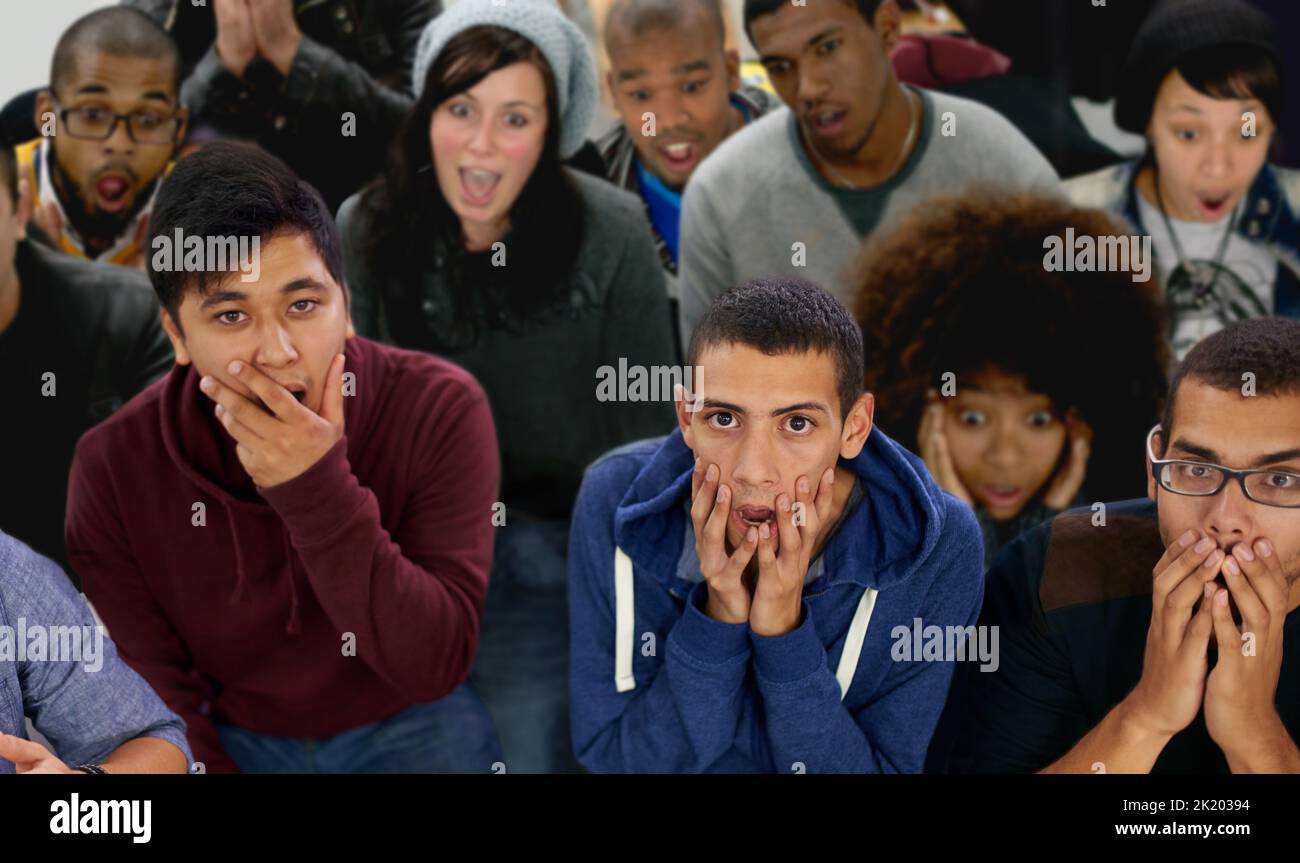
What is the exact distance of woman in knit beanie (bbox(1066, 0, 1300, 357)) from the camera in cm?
247

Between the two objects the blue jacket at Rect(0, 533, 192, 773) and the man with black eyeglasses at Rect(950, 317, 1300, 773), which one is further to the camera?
the man with black eyeglasses at Rect(950, 317, 1300, 773)

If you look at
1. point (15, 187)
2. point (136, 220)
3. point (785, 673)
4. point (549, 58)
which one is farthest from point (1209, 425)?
point (15, 187)

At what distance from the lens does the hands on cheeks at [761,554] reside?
2.13 metres

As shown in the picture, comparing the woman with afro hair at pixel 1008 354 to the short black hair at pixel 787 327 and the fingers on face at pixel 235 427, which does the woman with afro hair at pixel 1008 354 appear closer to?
the short black hair at pixel 787 327

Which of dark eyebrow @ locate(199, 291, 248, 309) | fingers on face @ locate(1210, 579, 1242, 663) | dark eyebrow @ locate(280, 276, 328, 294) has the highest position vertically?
dark eyebrow @ locate(280, 276, 328, 294)

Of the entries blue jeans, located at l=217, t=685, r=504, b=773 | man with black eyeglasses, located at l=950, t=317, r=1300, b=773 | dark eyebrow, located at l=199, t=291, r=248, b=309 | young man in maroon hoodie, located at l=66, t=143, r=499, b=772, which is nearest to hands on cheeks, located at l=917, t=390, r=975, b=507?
man with black eyeglasses, located at l=950, t=317, r=1300, b=773

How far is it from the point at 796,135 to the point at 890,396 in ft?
1.61

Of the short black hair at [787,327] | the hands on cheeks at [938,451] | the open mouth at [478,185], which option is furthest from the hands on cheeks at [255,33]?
the hands on cheeks at [938,451]

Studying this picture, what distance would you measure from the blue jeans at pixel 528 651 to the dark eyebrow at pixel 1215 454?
1073 millimetres

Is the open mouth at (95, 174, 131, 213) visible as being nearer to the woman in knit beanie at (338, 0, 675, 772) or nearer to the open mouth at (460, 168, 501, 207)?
the woman in knit beanie at (338, 0, 675, 772)

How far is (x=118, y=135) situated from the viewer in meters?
2.53

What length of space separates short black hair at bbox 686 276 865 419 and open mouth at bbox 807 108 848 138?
0.38 meters

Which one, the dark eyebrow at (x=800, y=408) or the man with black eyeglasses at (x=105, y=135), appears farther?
the man with black eyeglasses at (x=105, y=135)

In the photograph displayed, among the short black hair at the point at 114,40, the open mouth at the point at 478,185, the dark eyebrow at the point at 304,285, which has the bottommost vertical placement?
the dark eyebrow at the point at 304,285
